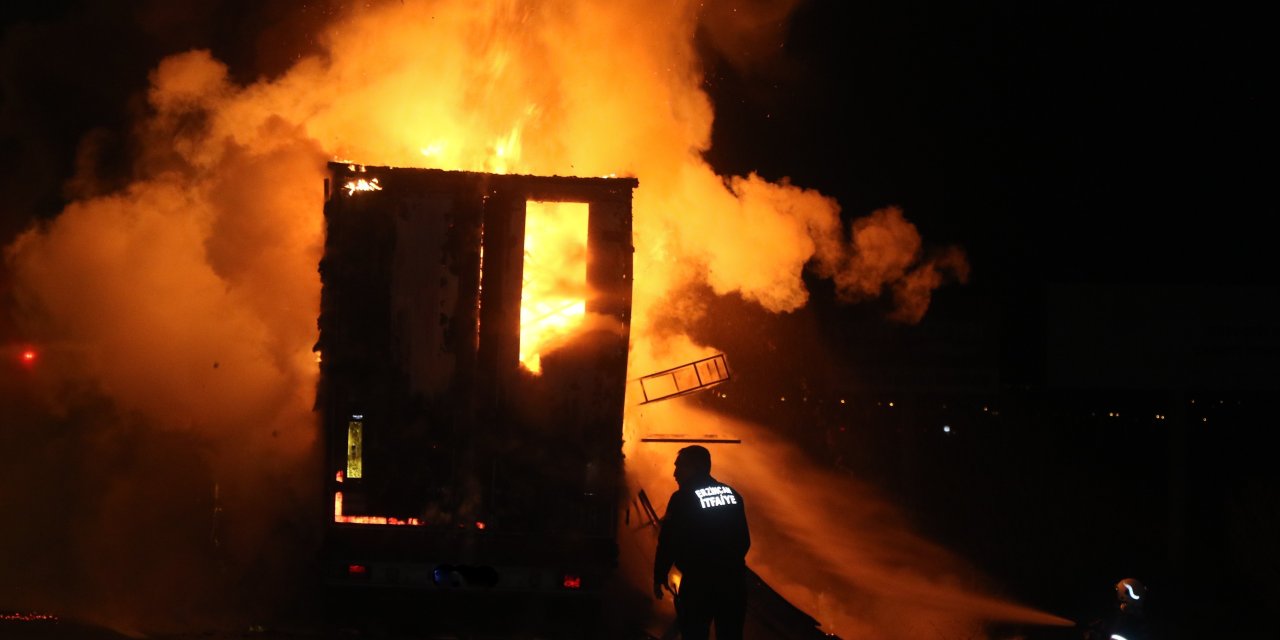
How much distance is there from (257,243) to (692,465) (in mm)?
6105

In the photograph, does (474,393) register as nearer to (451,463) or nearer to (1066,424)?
(451,463)

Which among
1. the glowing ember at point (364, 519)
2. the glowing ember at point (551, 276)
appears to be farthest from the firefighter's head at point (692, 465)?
the glowing ember at point (364, 519)

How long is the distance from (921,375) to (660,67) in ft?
51.0

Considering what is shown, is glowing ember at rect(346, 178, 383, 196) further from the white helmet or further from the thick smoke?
the white helmet

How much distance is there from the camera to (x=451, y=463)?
8.03 meters

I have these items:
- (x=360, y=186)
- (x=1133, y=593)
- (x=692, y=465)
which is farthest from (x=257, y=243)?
(x=1133, y=593)

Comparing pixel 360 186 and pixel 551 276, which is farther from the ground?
pixel 360 186

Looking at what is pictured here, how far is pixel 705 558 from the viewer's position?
686 centimetres

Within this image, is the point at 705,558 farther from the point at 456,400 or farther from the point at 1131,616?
the point at 1131,616

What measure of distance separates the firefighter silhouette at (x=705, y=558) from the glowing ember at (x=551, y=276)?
69.1 inches

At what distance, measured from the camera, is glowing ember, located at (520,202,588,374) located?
817cm

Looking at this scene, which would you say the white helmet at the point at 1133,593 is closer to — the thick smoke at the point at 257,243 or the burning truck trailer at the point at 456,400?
the burning truck trailer at the point at 456,400

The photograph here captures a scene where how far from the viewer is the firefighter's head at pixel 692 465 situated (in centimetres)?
704

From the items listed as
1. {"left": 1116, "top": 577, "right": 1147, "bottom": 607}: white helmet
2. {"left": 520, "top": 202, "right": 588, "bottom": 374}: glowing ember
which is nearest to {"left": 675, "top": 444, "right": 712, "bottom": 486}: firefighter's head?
{"left": 520, "top": 202, "right": 588, "bottom": 374}: glowing ember
